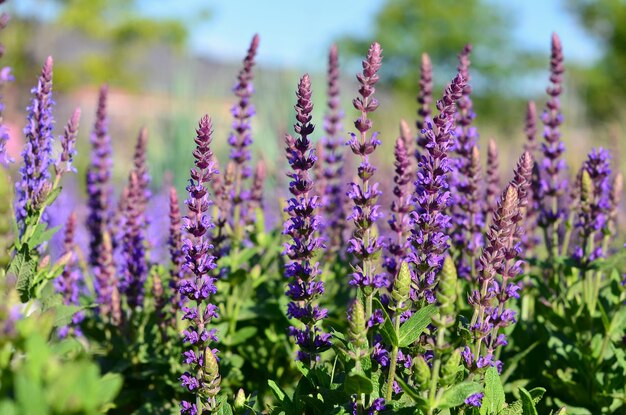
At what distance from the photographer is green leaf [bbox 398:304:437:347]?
210cm

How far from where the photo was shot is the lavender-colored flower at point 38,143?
105 inches

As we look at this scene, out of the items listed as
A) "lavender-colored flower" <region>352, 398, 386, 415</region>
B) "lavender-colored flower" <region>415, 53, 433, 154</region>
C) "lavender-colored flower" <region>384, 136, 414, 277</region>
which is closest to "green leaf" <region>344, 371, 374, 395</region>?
"lavender-colored flower" <region>352, 398, 386, 415</region>

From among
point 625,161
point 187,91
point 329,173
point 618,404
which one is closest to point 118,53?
point 187,91

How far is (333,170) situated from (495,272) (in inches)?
72.8

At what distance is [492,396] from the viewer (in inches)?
86.5

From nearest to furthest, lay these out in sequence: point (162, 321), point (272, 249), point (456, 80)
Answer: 1. point (456, 80)
2. point (162, 321)
3. point (272, 249)

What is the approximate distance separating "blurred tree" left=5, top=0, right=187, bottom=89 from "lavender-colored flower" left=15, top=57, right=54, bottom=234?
1797 centimetres

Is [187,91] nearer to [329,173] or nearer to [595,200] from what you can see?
[329,173]

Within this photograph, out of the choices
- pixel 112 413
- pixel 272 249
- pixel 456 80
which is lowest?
pixel 112 413

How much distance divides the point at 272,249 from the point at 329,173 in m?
0.54

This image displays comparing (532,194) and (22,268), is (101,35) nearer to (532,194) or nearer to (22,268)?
(532,194)

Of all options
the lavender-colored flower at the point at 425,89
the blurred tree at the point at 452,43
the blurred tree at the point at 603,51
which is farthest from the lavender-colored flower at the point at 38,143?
the blurred tree at the point at 452,43

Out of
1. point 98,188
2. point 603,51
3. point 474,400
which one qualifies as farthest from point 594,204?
point 603,51

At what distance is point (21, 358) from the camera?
2.03 metres
